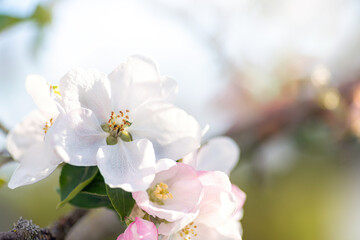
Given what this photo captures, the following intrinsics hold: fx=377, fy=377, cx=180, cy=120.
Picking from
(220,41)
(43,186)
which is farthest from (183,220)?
(43,186)

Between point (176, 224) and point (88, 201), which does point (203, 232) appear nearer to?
point (176, 224)

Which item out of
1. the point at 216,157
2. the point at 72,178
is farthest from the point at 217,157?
the point at 72,178

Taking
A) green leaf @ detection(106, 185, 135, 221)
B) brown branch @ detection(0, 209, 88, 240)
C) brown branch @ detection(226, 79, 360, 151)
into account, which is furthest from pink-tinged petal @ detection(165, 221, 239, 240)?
brown branch @ detection(226, 79, 360, 151)

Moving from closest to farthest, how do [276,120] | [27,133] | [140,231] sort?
[140,231] < [27,133] < [276,120]

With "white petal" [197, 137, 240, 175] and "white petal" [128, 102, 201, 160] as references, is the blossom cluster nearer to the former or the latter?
"white petal" [128, 102, 201, 160]

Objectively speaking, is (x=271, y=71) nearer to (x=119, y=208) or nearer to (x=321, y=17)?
(x=321, y=17)

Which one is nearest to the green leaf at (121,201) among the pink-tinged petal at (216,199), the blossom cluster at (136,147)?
the blossom cluster at (136,147)

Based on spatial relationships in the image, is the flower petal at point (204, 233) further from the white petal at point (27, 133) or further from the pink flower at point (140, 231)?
the white petal at point (27, 133)

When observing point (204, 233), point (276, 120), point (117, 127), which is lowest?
point (276, 120)

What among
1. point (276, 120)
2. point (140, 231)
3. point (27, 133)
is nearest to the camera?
point (140, 231)
